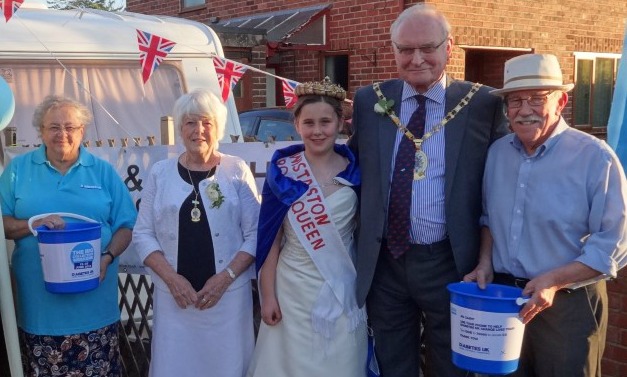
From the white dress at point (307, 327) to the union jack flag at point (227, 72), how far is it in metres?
2.91

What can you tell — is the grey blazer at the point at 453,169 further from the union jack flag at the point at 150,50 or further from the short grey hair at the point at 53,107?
the union jack flag at the point at 150,50

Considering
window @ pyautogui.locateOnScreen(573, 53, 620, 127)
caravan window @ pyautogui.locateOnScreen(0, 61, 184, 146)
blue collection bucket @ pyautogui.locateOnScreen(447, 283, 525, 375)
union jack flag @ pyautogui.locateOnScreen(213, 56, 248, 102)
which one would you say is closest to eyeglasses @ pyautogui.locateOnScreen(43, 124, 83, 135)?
blue collection bucket @ pyautogui.locateOnScreen(447, 283, 525, 375)

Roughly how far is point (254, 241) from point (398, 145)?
0.81 m

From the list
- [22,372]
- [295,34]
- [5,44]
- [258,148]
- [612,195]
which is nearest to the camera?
[612,195]

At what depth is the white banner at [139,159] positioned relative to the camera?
4.38 m

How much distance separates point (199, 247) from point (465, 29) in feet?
25.2

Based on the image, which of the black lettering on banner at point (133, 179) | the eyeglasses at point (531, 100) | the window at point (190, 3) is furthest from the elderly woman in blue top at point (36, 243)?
the window at point (190, 3)

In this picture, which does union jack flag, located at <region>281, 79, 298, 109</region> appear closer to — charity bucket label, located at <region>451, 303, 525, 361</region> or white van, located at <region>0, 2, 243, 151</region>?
white van, located at <region>0, 2, 243, 151</region>

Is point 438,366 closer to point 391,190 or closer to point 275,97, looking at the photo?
point 391,190

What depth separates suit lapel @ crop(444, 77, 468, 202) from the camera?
9.93 ft

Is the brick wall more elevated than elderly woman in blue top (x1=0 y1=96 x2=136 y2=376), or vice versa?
the brick wall

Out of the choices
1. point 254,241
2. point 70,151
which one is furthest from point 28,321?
point 254,241

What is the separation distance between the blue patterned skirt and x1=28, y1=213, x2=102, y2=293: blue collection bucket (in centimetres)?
28

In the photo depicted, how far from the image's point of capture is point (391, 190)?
3092 millimetres
